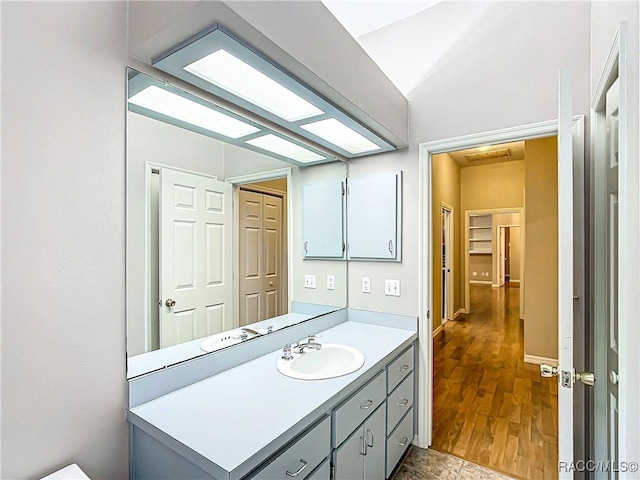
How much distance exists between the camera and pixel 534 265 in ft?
12.3

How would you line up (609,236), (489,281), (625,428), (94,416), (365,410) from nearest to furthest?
(625,428)
(94,416)
(609,236)
(365,410)
(489,281)

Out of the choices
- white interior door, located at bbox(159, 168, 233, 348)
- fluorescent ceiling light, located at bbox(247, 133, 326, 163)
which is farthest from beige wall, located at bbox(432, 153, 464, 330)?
white interior door, located at bbox(159, 168, 233, 348)

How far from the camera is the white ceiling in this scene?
226 centimetres

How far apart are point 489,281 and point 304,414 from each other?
36.2 ft

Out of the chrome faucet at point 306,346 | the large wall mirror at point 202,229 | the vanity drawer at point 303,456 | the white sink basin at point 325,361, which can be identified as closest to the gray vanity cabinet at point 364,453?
the vanity drawer at point 303,456

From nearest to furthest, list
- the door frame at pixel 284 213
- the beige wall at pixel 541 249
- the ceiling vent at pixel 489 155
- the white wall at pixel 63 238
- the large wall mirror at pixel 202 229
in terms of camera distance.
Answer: the white wall at pixel 63 238 < the large wall mirror at pixel 202 229 < the door frame at pixel 284 213 < the beige wall at pixel 541 249 < the ceiling vent at pixel 489 155

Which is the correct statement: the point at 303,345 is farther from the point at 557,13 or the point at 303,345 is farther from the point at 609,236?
the point at 557,13

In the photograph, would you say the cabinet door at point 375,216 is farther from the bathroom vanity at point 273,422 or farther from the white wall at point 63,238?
the white wall at point 63,238

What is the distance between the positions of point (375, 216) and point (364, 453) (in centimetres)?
146

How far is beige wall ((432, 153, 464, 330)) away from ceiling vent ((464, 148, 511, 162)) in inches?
11.6

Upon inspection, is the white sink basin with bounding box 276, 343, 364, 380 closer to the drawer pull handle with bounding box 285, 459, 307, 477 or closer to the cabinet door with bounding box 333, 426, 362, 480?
the cabinet door with bounding box 333, 426, 362, 480

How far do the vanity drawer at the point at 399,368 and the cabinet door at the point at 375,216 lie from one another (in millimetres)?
643

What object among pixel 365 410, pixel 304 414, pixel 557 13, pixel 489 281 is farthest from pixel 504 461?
pixel 489 281

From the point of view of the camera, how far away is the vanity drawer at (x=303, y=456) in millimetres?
995
